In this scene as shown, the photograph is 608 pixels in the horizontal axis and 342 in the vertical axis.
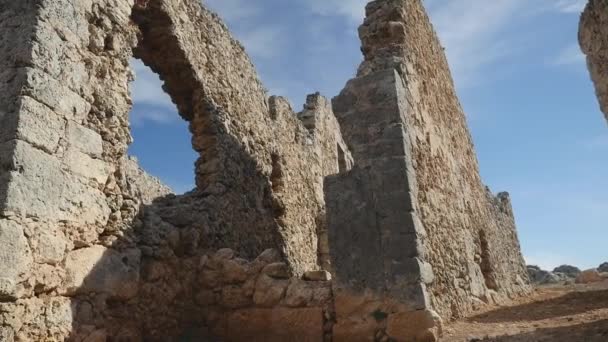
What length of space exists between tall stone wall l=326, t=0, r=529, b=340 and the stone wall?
163cm

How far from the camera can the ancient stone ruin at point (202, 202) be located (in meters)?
3.66

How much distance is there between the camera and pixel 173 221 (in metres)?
5.55

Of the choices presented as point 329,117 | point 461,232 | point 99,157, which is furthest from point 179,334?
point 329,117

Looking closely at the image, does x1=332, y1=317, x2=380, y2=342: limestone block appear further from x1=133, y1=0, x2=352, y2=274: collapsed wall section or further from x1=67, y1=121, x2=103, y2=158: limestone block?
x1=67, y1=121, x2=103, y2=158: limestone block

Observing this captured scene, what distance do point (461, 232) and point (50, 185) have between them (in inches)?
198

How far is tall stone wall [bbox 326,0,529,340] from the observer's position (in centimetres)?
433

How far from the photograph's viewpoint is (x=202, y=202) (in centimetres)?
610

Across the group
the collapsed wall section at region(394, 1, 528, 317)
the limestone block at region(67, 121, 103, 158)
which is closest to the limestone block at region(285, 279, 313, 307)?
the collapsed wall section at region(394, 1, 528, 317)

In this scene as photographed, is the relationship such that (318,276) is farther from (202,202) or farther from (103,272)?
(103,272)

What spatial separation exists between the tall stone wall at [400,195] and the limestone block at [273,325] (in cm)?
28

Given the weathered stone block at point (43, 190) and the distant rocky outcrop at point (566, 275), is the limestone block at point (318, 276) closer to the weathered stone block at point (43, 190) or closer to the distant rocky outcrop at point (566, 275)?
the weathered stone block at point (43, 190)

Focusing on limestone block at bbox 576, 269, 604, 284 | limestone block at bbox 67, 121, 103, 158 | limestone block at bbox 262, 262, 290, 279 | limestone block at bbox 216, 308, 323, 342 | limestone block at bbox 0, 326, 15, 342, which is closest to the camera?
limestone block at bbox 0, 326, 15, 342

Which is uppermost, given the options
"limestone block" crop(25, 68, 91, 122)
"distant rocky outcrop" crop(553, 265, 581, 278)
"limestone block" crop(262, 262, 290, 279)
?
"limestone block" crop(25, 68, 91, 122)

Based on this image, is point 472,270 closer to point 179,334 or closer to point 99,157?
point 179,334
